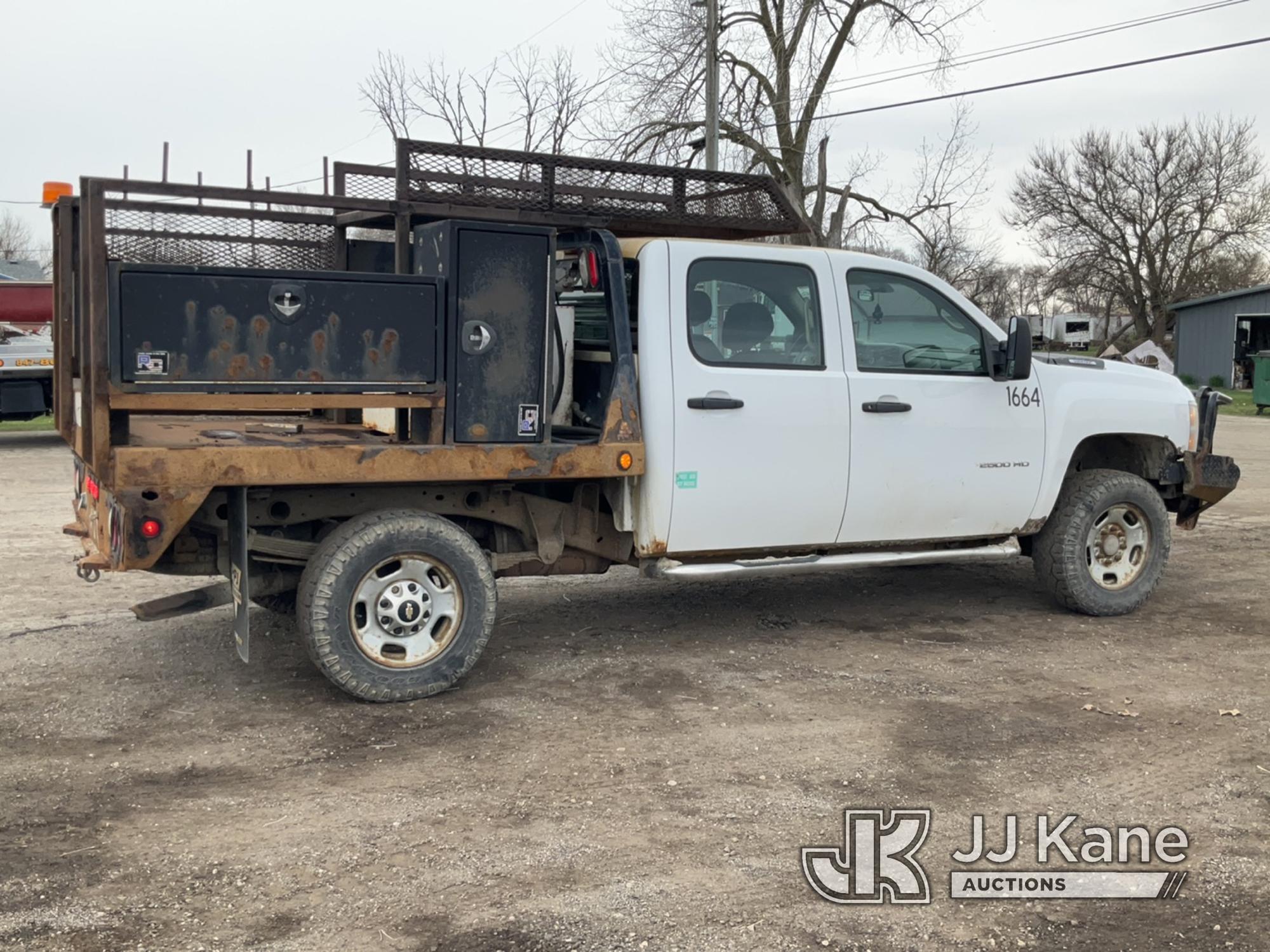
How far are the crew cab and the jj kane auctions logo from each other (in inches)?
81.3

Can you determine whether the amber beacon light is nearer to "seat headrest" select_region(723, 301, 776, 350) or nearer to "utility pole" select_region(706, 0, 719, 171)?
"seat headrest" select_region(723, 301, 776, 350)

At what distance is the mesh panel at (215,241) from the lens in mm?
5195

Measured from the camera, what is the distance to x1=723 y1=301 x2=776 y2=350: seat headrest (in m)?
6.04

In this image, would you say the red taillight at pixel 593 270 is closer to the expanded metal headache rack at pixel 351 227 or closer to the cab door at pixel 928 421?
the expanded metal headache rack at pixel 351 227

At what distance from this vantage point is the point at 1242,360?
132 feet

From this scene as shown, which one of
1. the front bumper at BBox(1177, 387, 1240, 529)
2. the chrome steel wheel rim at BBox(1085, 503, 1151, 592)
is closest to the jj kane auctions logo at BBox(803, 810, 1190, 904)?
the chrome steel wheel rim at BBox(1085, 503, 1151, 592)

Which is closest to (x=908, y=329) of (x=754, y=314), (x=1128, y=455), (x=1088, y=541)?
(x=754, y=314)

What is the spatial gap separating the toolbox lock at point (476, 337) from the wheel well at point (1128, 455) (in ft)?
12.0

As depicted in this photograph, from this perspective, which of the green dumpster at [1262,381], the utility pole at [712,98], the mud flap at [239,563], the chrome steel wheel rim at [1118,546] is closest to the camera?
the mud flap at [239,563]

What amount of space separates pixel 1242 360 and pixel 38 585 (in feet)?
130

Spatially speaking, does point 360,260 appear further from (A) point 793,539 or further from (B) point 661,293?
(A) point 793,539

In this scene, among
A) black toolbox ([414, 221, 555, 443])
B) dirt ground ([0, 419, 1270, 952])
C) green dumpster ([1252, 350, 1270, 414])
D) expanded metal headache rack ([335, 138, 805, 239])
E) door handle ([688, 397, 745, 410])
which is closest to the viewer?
dirt ground ([0, 419, 1270, 952])

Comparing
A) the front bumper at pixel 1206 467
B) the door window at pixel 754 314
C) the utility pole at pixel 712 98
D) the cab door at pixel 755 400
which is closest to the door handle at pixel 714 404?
the cab door at pixel 755 400

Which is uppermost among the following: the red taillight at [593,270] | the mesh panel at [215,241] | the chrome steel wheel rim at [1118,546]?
the mesh panel at [215,241]
